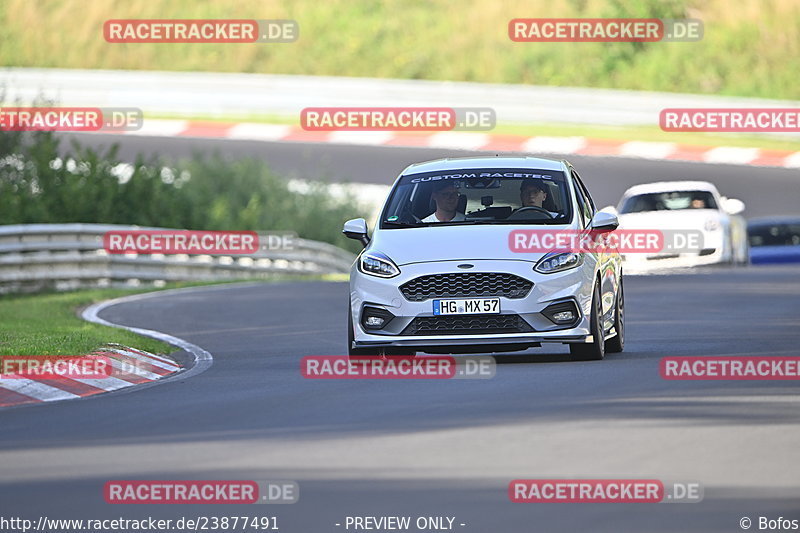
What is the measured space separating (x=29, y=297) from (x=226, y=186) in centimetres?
1277

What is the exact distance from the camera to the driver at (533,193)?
14.8m

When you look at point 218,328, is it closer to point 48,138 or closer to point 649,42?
point 48,138

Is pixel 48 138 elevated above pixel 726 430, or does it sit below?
above

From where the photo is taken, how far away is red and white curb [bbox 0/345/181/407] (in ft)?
41.3

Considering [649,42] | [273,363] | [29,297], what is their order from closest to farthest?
1. [273,363]
2. [29,297]
3. [649,42]

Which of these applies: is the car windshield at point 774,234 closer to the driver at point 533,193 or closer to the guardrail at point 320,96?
the guardrail at point 320,96

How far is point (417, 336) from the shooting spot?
13.6 m

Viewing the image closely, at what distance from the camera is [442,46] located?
5212 centimetres

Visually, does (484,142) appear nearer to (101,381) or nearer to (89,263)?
(89,263)

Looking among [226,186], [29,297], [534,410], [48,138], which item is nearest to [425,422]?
[534,410]

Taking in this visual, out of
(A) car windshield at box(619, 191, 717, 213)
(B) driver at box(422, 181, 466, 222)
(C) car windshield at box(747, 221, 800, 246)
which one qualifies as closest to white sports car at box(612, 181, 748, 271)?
(A) car windshield at box(619, 191, 717, 213)

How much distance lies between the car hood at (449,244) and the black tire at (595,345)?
61 centimetres

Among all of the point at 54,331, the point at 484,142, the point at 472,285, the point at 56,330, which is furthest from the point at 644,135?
the point at 472,285

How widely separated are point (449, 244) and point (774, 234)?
69.1 ft
